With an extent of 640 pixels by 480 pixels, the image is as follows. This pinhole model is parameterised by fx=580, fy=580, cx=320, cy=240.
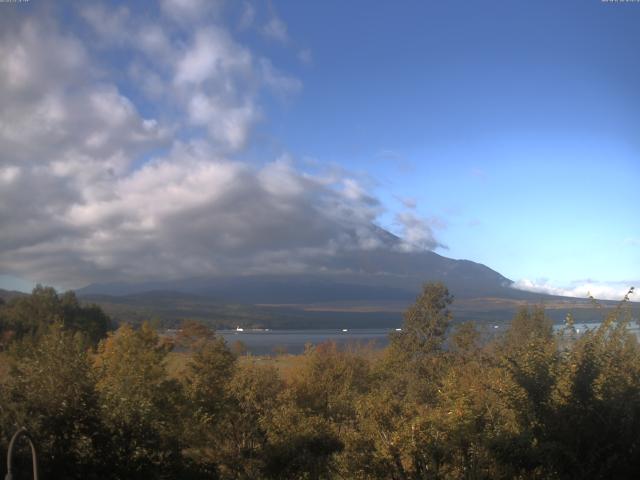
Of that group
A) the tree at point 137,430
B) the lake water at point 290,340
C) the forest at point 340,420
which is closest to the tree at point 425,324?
the lake water at point 290,340

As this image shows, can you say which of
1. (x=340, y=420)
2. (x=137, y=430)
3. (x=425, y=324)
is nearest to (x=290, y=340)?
(x=425, y=324)

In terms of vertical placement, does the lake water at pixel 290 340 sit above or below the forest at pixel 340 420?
below

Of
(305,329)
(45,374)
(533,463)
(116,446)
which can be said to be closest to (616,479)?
(533,463)

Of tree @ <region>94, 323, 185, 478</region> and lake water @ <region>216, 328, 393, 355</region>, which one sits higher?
tree @ <region>94, 323, 185, 478</region>

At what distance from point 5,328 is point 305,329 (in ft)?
205

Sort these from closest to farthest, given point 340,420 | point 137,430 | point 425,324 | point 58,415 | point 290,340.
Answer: point 58,415, point 137,430, point 340,420, point 425,324, point 290,340

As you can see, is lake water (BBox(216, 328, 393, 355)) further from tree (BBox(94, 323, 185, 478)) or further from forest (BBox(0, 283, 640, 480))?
tree (BBox(94, 323, 185, 478))

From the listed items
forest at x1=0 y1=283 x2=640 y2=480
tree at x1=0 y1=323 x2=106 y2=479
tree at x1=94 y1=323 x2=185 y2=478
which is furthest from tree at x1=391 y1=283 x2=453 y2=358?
tree at x1=0 y1=323 x2=106 y2=479

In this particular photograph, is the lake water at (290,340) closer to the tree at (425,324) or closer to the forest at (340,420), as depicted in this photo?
the tree at (425,324)

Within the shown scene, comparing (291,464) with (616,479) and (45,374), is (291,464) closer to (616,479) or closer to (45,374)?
(45,374)

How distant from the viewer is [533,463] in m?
10.6

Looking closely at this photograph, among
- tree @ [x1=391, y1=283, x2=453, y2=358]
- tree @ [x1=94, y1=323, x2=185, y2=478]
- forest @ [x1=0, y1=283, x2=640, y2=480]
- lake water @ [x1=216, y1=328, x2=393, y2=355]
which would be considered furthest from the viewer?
lake water @ [x1=216, y1=328, x2=393, y2=355]

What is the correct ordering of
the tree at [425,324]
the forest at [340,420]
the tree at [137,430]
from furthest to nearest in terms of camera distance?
the tree at [425,324], the tree at [137,430], the forest at [340,420]

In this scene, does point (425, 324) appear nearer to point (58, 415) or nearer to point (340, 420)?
point (340, 420)
